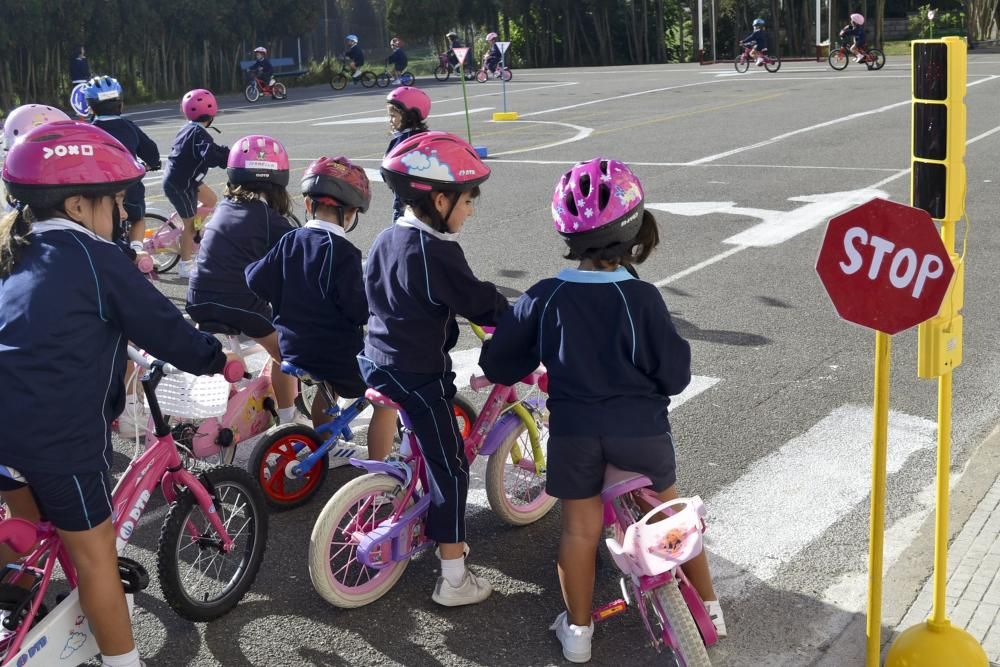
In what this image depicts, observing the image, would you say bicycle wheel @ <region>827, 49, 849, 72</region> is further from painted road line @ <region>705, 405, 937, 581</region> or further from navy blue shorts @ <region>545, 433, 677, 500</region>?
navy blue shorts @ <region>545, 433, 677, 500</region>

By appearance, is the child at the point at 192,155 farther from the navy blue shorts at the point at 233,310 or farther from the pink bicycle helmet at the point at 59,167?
the pink bicycle helmet at the point at 59,167

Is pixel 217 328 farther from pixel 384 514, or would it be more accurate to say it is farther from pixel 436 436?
pixel 436 436

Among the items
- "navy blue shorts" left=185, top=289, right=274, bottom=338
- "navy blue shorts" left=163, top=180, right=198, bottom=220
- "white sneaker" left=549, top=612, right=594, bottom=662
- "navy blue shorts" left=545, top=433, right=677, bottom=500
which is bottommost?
"white sneaker" left=549, top=612, right=594, bottom=662

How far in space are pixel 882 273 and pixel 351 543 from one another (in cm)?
227

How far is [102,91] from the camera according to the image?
32.1ft

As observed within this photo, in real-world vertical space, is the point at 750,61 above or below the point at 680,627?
above

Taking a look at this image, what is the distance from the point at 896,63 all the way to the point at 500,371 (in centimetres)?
3723

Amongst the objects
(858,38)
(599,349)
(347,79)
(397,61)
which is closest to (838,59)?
(858,38)

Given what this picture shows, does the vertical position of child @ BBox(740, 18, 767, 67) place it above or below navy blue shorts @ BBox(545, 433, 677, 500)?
above

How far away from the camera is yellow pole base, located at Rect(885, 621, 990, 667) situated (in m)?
3.86

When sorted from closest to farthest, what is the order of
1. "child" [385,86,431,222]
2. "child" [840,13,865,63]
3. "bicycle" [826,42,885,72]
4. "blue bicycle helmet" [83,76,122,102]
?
"child" [385,86,431,222]
"blue bicycle helmet" [83,76,122,102]
"bicycle" [826,42,885,72]
"child" [840,13,865,63]

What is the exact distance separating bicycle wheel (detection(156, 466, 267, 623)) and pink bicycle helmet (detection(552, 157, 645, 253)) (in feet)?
5.57

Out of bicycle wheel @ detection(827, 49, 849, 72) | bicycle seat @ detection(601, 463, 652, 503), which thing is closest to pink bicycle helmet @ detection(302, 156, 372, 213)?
bicycle seat @ detection(601, 463, 652, 503)

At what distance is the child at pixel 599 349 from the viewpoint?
3980 mm
